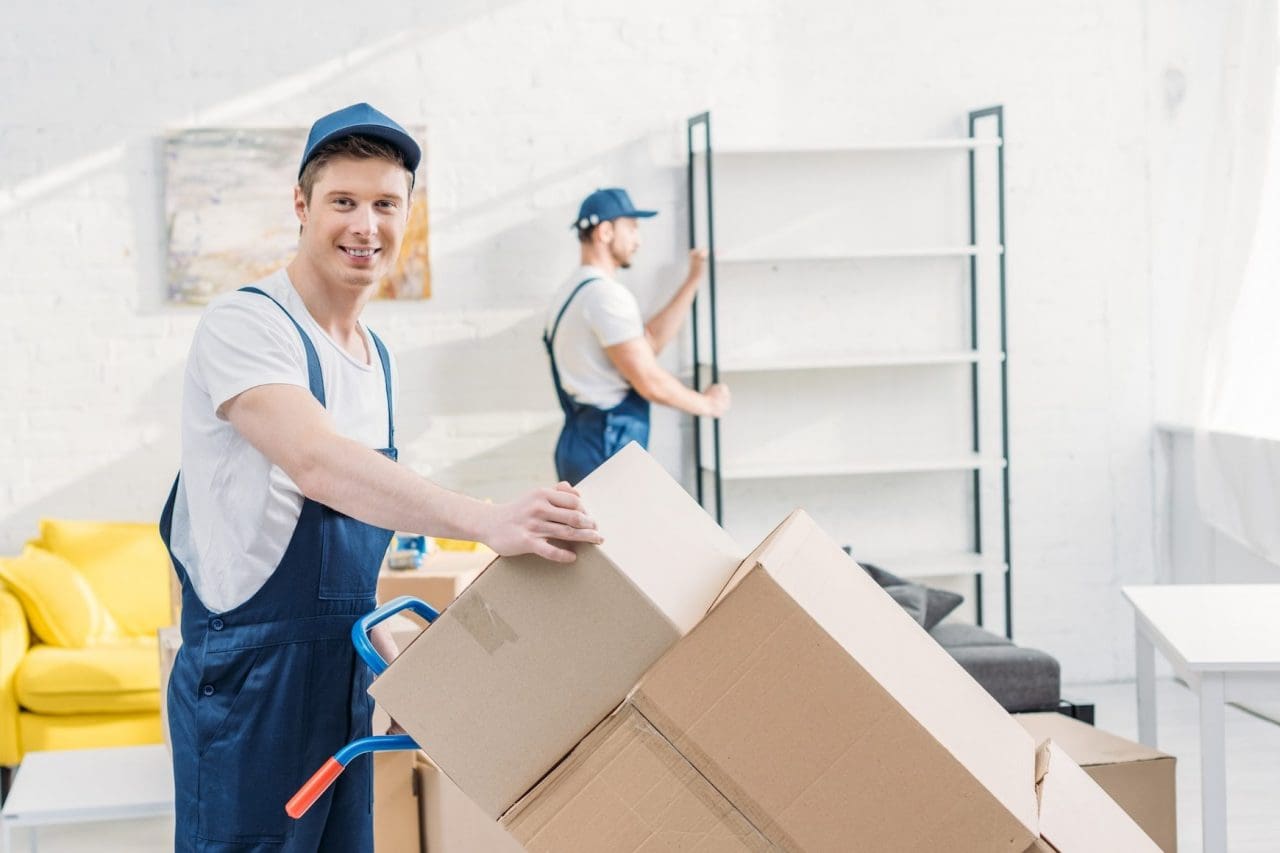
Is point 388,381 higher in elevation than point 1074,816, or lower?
higher

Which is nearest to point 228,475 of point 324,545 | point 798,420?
point 324,545

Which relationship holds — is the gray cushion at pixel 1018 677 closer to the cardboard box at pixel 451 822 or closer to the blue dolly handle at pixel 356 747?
the cardboard box at pixel 451 822

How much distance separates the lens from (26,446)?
4.66 meters

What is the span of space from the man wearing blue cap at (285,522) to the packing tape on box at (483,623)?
4.9 inches

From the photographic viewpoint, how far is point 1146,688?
9.47ft

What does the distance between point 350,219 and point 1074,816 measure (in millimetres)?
1047

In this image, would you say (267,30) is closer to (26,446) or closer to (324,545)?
(26,446)

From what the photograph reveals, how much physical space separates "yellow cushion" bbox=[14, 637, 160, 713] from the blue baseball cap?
1.79 metres

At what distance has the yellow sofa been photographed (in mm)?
4031

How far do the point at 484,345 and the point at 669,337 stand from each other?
63 cm

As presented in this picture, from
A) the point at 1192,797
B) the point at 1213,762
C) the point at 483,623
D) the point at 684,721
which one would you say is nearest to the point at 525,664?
the point at 483,623

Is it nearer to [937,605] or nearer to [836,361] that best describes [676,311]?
[836,361]

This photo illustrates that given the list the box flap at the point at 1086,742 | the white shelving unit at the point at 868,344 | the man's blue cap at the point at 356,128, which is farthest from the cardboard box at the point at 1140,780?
the white shelving unit at the point at 868,344

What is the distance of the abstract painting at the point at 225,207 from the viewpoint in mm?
4641
